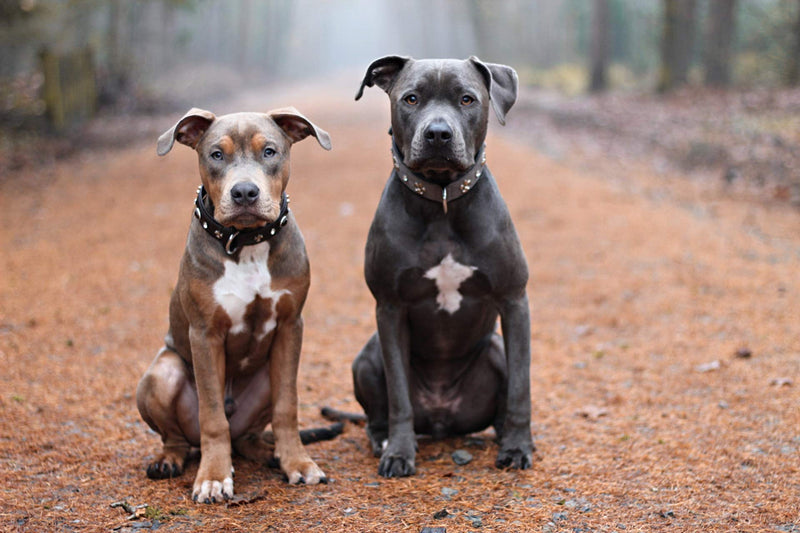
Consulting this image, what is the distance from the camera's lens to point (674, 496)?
3.80 meters

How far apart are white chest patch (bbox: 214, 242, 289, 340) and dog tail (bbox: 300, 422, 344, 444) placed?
1.08 meters

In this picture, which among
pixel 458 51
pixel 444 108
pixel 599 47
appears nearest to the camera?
pixel 444 108

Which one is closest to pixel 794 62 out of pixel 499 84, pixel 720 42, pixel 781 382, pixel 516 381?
pixel 720 42

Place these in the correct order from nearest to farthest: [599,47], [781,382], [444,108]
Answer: [444,108] → [781,382] → [599,47]

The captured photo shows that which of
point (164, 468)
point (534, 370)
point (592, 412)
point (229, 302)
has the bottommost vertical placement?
point (534, 370)

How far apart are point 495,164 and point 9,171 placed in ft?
30.4

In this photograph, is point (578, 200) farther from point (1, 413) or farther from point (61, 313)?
point (1, 413)

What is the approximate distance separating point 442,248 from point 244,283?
1.06 m

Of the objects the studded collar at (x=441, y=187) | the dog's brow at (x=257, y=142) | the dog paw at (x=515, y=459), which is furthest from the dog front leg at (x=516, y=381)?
the dog's brow at (x=257, y=142)

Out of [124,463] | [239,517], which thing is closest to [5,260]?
[124,463]

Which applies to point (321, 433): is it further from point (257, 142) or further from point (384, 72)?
point (384, 72)

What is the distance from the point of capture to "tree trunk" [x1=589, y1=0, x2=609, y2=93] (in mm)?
25281

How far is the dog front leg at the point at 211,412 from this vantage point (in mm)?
3812

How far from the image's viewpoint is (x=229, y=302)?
12.5 ft
